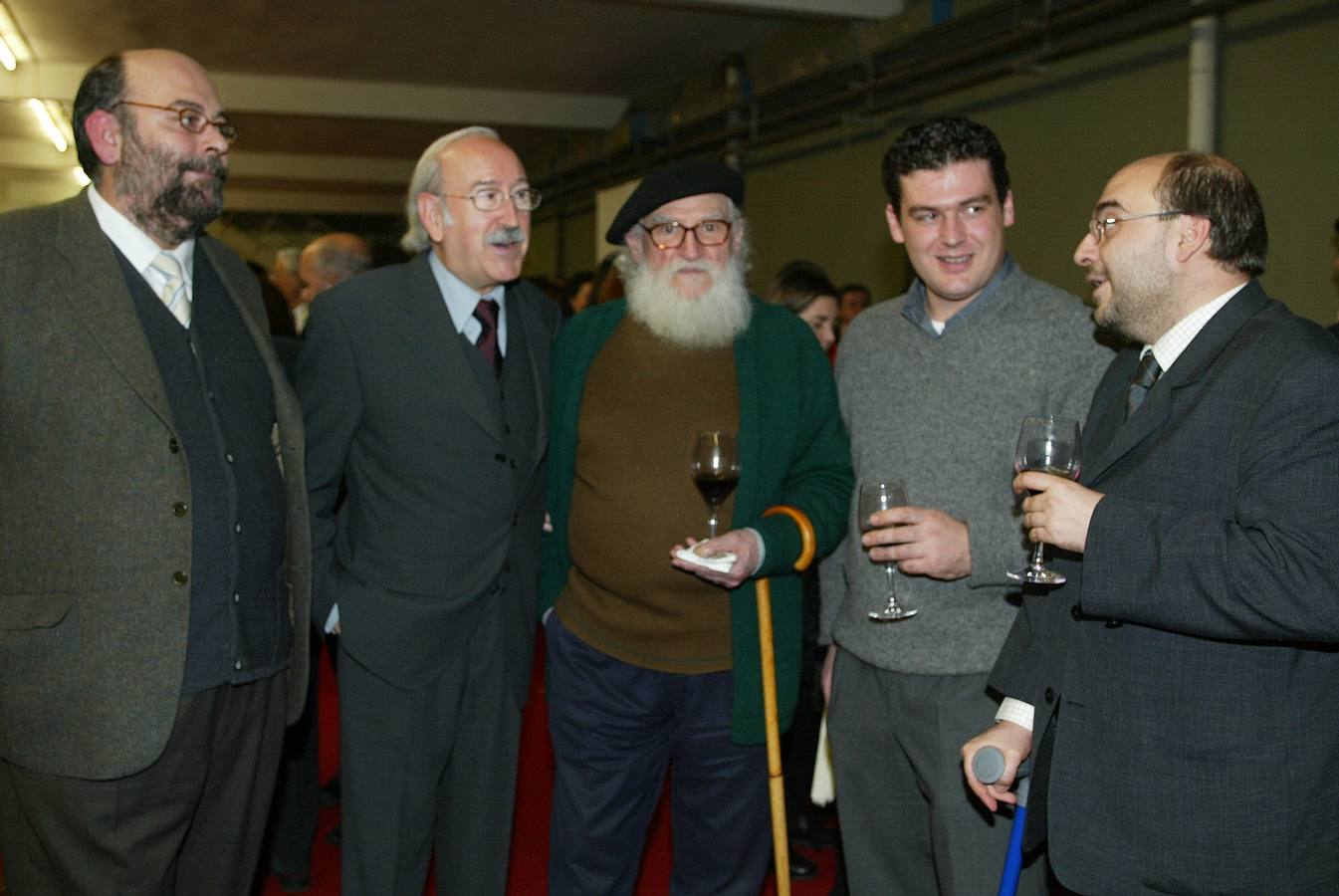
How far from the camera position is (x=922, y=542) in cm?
238

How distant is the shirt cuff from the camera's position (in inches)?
85.8

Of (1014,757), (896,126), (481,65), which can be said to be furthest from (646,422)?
(481,65)

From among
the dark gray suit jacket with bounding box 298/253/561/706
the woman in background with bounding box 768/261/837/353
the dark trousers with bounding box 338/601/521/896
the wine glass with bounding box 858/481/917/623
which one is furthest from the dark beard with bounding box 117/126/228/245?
the woman in background with bounding box 768/261/837/353

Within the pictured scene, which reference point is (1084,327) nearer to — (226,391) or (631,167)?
(226,391)

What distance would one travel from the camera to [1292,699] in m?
1.82

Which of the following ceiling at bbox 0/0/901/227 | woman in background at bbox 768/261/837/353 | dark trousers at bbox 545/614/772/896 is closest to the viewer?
dark trousers at bbox 545/614/772/896

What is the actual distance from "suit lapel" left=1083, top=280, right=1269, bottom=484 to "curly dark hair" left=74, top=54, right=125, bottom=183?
2.07m

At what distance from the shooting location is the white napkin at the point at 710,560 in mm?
2473

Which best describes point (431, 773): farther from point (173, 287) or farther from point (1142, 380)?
point (1142, 380)

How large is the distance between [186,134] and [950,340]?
169 cm

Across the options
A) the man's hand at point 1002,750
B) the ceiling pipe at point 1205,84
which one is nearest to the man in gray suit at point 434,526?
the man's hand at point 1002,750

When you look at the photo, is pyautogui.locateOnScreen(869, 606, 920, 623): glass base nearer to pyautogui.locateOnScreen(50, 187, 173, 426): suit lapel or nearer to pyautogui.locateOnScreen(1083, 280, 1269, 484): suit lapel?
pyautogui.locateOnScreen(1083, 280, 1269, 484): suit lapel

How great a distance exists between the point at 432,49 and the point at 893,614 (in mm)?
10967

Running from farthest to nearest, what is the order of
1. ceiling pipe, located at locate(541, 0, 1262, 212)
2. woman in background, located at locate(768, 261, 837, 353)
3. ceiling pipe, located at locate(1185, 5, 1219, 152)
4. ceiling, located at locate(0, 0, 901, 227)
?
ceiling, located at locate(0, 0, 901, 227), ceiling pipe, located at locate(541, 0, 1262, 212), ceiling pipe, located at locate(1185, 5, 1219, 152), woman in background, located at locate(768, 261, 837, 353)
